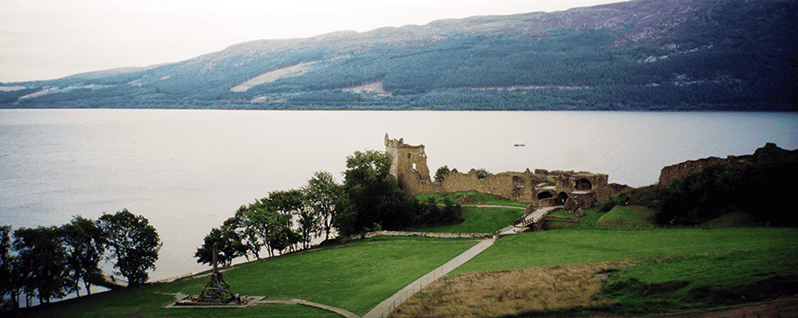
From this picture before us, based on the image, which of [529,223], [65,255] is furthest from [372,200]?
[65,255]

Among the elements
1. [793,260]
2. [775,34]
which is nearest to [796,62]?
[775,34]

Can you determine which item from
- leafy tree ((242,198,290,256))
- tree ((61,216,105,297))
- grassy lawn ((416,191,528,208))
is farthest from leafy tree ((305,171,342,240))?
tree ((61,216,105,297))

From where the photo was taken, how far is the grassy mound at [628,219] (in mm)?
30859

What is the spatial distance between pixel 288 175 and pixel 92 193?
27030mm

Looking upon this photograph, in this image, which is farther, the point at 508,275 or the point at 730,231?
the point at 730,231

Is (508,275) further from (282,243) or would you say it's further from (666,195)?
(282,243)

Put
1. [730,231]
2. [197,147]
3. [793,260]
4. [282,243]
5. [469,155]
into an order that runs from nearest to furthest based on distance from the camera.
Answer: [793,260] < [730,231] < [282,243] < [469,155] < [197,147]

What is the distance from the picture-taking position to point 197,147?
130500mm

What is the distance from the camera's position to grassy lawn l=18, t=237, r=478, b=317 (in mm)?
22812

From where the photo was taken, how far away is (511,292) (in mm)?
18922

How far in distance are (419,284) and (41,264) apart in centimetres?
1917

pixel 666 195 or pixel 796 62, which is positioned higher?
pixel 796 62

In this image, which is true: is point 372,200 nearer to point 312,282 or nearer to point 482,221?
point 482,221

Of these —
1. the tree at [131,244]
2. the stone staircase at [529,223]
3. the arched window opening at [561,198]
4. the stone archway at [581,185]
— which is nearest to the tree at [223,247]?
the tree at [131,244]
